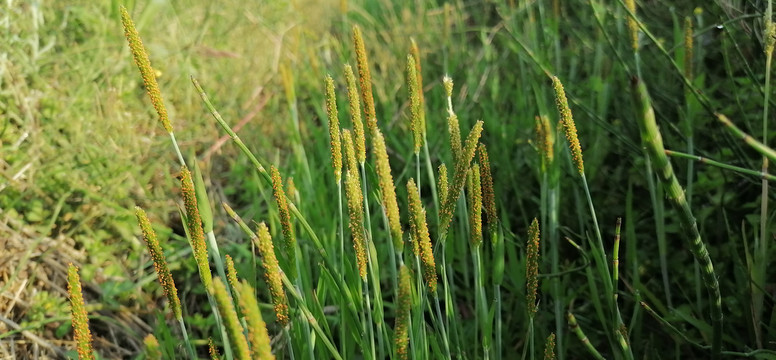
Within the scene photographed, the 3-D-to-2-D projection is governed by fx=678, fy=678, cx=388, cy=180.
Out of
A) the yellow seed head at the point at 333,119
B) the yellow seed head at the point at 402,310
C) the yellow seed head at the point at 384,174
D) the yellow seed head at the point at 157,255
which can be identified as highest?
the yellow seed head at the point at 333,119

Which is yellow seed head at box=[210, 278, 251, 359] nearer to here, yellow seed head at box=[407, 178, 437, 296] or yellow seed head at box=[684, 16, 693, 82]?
yellow seed head at box=[407, 178, 437, 296]

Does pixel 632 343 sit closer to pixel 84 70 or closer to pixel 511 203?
pixel 511 203

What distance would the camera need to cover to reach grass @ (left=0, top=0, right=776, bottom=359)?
3.20ft

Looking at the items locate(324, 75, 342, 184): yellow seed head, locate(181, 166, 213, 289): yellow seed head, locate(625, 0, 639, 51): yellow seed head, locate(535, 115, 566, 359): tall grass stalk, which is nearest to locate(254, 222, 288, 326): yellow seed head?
locate(181, 166, 213, 289): yellow seed head

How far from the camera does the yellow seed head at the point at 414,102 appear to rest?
967mm

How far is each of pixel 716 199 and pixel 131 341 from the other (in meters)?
1.43

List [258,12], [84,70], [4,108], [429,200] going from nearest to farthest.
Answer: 1. [4,108]
2. [84,70]
3. [429,200]
4. [258,12]

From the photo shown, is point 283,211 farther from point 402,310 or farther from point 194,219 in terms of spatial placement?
point 402,310

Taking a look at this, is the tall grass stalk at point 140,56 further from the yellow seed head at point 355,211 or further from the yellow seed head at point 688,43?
the yellow seed head at point 688,43

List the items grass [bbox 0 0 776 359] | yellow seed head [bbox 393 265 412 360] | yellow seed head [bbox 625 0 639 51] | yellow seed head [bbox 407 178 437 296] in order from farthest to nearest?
yellow seed head [bbox 625 0 639 51], grass [bbox 0 0 776 359], yellow seed head [bbox 407 178 437 296], yellow seed head [bbox 393 265 412 360]

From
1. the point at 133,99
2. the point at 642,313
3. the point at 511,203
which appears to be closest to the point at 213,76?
the point at 133,99

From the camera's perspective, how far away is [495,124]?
2.16 metres

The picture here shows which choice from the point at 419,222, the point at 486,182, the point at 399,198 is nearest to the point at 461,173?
the point at 419,222

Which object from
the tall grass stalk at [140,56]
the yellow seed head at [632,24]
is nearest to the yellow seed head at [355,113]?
the tall grass stalk at [140,56]
